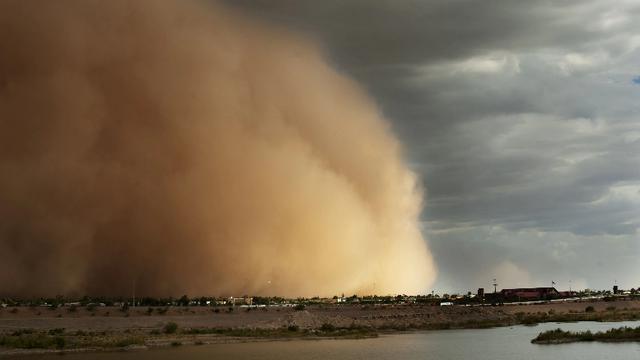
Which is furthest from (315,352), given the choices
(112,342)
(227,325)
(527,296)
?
(527,296)

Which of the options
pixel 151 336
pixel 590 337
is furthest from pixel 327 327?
pixel 590 337

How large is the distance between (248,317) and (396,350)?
19981mm

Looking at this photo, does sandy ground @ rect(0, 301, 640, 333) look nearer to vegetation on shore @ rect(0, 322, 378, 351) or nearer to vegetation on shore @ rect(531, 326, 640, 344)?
vegetation on shore @ rect(0, 322, 378, 351)

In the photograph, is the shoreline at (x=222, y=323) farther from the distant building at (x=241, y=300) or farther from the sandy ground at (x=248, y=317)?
the distant building at (x=241, y=300)

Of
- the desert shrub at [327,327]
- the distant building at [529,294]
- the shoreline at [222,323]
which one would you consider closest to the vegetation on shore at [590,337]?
the shoreline at [222,323]

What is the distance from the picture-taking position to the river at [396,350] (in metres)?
36.8

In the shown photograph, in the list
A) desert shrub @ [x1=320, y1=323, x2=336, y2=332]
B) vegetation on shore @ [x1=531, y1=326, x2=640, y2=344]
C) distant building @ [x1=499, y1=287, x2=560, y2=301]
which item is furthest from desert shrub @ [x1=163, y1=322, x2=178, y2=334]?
distant building @ [x1=499, y1=287, x2=560, y2=301]

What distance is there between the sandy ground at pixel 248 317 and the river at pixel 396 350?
884 centimetres

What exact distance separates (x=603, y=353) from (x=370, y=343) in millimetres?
13902

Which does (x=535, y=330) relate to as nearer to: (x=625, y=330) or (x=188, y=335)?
(x=625, y=330)

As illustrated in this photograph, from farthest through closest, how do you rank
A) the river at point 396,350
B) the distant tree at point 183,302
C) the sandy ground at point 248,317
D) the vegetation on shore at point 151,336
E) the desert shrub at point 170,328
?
the distant tree at point 183,302 → the sandy ground at point 248,317 → the desert shrub at point 170,328 → the vegetation on shore at point 151,336 → the river at point 396,350

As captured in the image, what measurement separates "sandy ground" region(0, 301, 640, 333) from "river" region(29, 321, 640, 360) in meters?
8.84

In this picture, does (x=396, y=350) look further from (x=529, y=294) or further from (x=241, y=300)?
(x=529, y=294)

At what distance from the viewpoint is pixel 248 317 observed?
191 ft
